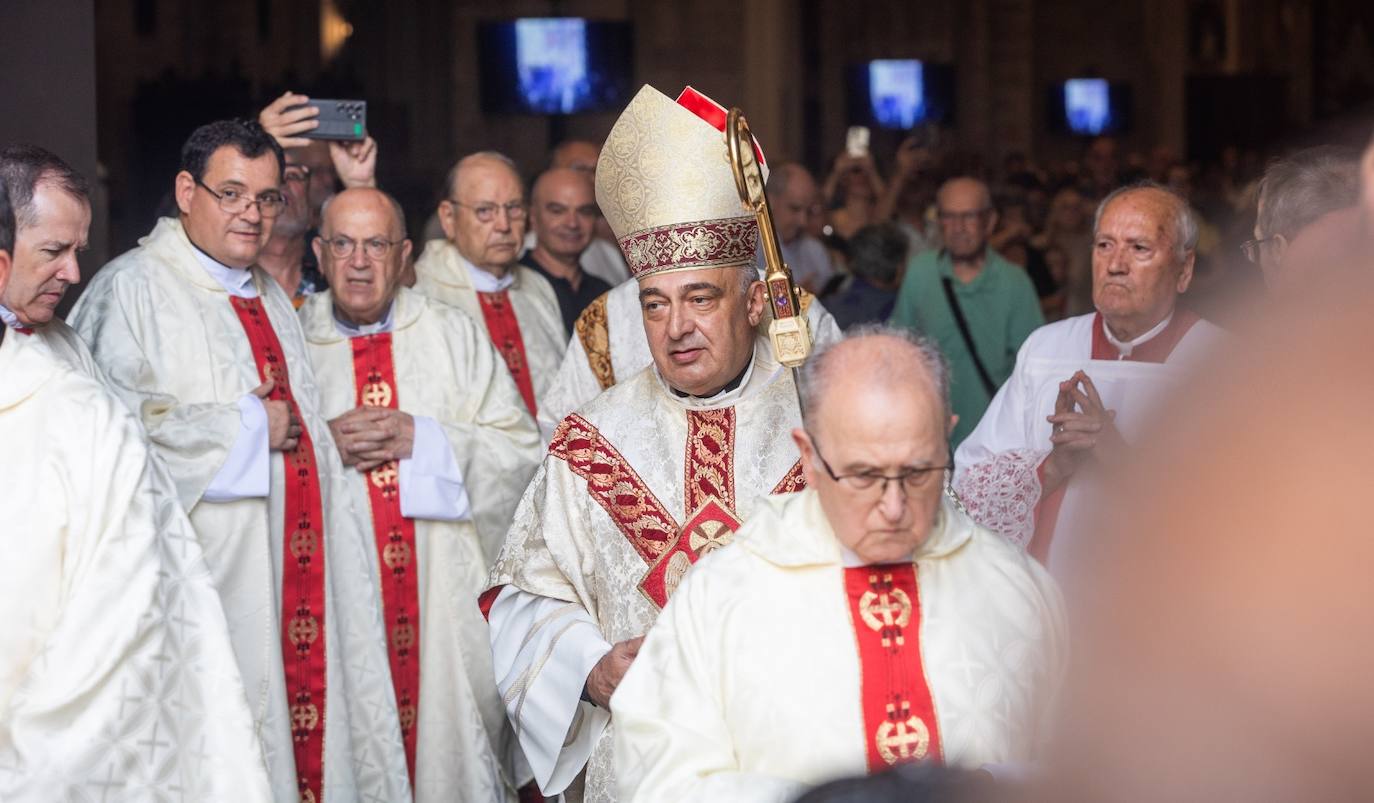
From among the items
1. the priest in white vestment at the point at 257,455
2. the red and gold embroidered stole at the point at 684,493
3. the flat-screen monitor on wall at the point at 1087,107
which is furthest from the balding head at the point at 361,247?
the flat-screen monitor on wall at the point at 1087,107

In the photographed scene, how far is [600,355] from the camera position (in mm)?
5340

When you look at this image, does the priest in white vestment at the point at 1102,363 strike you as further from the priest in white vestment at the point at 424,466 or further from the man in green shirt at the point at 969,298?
the man in green shirt at the point at 969,298

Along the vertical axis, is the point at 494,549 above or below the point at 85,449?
below

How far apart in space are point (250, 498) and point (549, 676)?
1.65m

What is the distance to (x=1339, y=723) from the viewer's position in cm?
140

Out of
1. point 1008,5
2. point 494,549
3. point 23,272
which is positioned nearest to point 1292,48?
point 1008,5

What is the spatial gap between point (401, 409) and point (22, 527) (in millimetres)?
2223

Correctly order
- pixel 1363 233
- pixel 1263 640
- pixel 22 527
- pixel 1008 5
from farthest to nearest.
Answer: pixel 1008 5
pixel 22 527
pixel 1363 233
pixel 1263 640

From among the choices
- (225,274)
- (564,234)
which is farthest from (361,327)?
(564,234)

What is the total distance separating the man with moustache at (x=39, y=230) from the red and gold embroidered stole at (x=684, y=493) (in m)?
1.20

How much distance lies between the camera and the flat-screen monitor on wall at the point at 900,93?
20125 mm

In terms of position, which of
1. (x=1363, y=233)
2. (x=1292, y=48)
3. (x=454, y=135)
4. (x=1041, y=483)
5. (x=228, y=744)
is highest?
(x=1292, y=48)

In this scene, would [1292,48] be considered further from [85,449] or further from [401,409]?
[85,449]

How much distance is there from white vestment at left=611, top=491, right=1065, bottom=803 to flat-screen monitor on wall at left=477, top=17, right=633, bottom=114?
1300 centimetres
